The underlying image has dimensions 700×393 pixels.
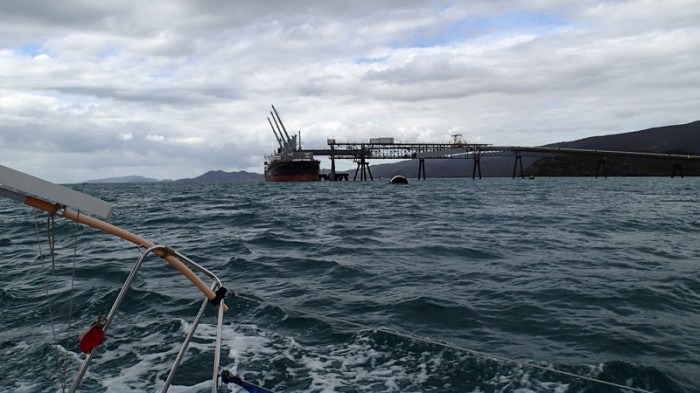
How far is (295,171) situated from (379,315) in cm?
13999

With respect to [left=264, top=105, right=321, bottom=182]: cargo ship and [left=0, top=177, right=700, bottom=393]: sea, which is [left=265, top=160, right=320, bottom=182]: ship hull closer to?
[left=264, top=105, right=321, bottom=182]: cargo ship

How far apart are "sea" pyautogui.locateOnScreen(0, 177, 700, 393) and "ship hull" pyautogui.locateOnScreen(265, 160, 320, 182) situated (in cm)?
12767

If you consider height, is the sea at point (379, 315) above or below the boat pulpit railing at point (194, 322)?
below

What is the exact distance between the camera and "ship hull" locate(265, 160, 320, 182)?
148 metres

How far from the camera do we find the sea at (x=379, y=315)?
7766mm

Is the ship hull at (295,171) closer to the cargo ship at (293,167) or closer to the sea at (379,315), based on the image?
the cargo ship at (293,167)

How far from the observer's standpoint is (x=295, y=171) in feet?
A: 489

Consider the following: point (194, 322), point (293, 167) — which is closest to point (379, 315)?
point (194, 322)

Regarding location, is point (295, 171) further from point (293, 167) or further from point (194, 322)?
point (194, 322)

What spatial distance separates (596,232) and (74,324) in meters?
22.4

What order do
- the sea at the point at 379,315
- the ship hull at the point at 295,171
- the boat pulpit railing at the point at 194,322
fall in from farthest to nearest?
1. the ship hull at the point at 295,171
2. the sea at the point at 379,315
3. the boat pulpit railing at the point at 194,322

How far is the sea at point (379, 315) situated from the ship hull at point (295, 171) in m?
128

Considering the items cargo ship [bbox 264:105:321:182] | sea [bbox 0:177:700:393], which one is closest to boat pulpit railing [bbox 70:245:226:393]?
sea [bbox 0:177:700:393]

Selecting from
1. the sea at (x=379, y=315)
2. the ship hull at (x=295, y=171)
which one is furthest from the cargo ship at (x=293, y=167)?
the sea at (x=379, y=315)
